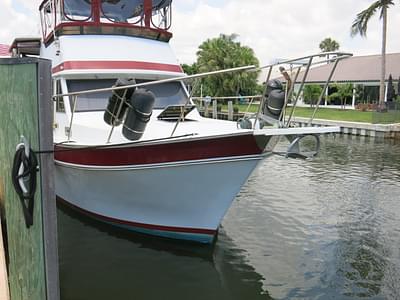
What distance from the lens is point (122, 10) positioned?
28.2 feet

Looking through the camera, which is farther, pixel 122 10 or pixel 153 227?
pixel 122 10

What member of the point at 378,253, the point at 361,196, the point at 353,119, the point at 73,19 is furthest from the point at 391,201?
the point at 353,119

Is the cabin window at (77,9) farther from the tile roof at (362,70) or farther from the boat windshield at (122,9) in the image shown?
the tile roof at (362,70)

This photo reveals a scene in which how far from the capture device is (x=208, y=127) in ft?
20.9

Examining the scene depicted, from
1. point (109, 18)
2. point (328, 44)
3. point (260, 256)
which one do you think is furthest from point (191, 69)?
point (260, 256)

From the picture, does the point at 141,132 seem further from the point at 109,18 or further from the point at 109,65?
the point at 109,18

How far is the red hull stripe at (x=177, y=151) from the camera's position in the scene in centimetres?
518

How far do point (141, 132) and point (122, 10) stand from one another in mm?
4124

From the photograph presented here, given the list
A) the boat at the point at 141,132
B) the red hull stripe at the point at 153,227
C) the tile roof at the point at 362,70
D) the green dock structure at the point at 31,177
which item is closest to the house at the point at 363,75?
the tile roof at the point at 362,70

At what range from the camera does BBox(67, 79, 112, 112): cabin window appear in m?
7.36

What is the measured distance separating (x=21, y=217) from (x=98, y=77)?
451 cm

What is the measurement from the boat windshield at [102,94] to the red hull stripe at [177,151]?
162 centimetres

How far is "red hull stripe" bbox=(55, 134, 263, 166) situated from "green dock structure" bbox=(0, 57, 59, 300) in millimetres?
2063

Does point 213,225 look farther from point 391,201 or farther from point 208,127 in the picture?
point 391,201
